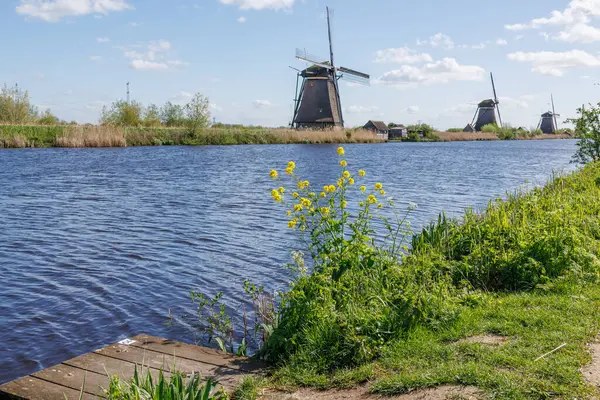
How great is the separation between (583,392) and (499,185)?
1819cm

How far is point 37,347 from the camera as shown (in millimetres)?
5730

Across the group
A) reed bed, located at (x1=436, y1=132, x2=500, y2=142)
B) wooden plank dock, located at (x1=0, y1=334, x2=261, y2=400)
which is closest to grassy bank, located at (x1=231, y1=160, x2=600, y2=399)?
wooden plank dock, located at (x1=0, y1=334, x2=261, y2=400)

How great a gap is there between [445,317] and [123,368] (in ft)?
8.28

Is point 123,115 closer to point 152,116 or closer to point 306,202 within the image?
point 152,116

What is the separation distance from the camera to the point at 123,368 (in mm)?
4305

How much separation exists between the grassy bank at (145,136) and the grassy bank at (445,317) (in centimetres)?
3719

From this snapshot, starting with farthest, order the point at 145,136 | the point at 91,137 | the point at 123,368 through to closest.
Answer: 1. the point at 145,136
2. the point at 91,137
3. the point at 123,368

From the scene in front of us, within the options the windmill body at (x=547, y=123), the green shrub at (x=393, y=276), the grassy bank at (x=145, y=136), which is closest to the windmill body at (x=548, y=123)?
the windmill body at (x=547, y=123)

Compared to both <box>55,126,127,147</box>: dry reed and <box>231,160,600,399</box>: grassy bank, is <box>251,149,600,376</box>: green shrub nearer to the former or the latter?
<box>231,160,600,399</box>: grassy bank

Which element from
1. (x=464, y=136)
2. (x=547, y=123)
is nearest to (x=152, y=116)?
(x=464, y=136)

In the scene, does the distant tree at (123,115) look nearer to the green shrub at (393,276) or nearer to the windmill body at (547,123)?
the green shrub at (393,276)

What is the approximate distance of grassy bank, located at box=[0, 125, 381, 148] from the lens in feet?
127

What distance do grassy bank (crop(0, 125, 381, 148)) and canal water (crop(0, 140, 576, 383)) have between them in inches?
675

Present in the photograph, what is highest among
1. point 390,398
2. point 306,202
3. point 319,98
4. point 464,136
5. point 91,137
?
point 319,98
